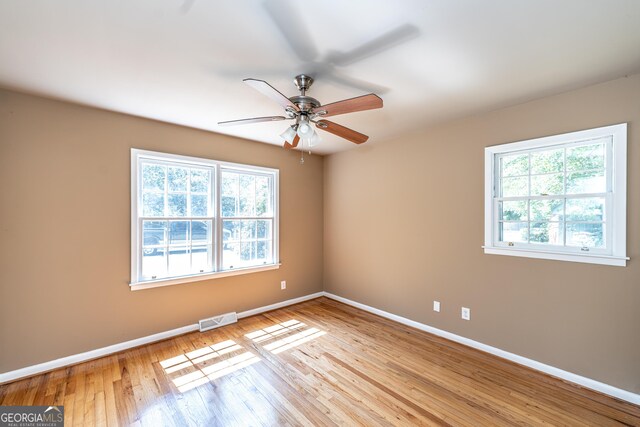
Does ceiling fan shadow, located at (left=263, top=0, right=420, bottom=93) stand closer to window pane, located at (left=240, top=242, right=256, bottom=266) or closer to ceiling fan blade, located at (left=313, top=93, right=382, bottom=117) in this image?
ceiling fan blade, located at (left=313, top=93, right=382, bottom=117)

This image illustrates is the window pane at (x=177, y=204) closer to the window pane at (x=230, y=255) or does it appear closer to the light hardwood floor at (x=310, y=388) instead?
the window pane at (x=230, y=255)

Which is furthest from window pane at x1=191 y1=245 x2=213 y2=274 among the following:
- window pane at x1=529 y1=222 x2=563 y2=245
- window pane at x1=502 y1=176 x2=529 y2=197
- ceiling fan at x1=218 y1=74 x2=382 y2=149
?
window pane at x1=529 y1=222 x2=563 y2=245

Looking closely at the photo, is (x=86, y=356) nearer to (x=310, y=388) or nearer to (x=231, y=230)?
(x=231, y=230)

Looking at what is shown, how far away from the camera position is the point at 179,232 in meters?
3.22

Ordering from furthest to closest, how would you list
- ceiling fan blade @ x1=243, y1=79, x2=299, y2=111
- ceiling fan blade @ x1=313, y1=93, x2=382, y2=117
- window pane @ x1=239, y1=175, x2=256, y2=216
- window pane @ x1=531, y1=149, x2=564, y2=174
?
window pane @ x1=239, y1=175, x2=256, y2=216 → window pane @ x1=531, y1=149, x2=564, y2=174 → ceiling fan blade @ x1=313, y1=93, x2=382, y2=117 → ceiling fan blade @ x1=243, y1=79, x2=299, y2=111

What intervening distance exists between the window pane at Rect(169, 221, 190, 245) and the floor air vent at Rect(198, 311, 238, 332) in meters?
1.03

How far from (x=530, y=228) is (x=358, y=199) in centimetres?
217

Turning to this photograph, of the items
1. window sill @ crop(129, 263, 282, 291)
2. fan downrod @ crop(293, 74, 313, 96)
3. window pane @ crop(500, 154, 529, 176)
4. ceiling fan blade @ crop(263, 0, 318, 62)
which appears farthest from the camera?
window sill @ crop(129, 263, 282, 291)

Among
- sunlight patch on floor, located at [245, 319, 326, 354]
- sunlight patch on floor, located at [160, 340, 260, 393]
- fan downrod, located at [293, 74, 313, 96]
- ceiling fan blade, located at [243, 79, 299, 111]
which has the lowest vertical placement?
sunlight patch on floor, located at [245, 319, 326, 354]

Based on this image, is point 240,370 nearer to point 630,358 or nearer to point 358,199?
point 358,199

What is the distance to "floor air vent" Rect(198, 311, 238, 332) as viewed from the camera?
10.8 ft

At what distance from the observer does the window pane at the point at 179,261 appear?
3159 mm

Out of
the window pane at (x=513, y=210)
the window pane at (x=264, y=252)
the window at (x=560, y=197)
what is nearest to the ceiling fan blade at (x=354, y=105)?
the window at (x=560, y=197)

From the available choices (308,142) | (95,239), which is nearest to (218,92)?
(308,142)
